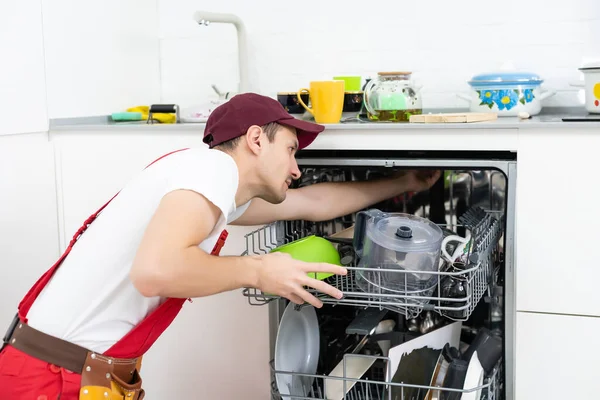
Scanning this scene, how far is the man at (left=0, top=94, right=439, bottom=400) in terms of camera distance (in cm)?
124

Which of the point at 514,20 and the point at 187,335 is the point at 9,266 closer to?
the point at 187,335

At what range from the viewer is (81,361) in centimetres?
139

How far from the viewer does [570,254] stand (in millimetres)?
1535

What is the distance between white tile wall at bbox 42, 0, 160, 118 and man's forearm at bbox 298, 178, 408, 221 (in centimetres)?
75

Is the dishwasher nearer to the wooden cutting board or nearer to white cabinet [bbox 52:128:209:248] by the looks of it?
the wooden cutting board

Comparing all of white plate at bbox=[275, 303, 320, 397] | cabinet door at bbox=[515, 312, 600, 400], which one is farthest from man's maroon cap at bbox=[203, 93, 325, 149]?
cabinet door at bbox=[515, 312, 600, 400]

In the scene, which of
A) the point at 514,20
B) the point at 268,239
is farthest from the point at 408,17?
the point at 268,239

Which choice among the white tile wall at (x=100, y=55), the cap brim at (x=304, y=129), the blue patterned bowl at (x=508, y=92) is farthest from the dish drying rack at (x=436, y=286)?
the white tile wall at (x=100, y=55)

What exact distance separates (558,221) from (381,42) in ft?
2.99

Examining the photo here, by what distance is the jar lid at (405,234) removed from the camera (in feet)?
4.71

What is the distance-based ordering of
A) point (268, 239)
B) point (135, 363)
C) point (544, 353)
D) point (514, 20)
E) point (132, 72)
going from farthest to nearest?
1. point (132, 72)
2. point (514, 20)
3. point (268, 239)
4. point (544, 353)
5. point (135, 363)

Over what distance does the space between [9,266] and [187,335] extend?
18.6 inches

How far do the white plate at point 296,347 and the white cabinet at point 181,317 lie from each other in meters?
0.12

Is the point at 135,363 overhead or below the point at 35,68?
below
